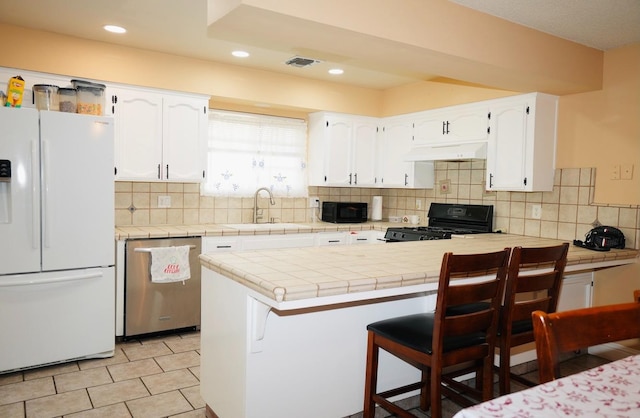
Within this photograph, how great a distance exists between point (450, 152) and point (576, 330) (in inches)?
120

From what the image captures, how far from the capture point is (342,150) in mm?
4887

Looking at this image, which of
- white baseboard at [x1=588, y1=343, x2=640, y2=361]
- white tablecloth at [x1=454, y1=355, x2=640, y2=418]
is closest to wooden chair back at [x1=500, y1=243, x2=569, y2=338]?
white tablecloth at [x1=454, y1=355, x2=640, y2=418]

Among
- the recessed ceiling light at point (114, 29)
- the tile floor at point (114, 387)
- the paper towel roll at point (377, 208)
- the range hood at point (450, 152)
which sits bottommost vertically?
the tile floor at point (114, 387)

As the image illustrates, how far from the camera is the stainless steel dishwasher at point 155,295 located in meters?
3.47

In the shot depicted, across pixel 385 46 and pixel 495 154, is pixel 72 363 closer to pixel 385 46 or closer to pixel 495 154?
pixel 385 46

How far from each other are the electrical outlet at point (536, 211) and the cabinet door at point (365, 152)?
1.75 meters

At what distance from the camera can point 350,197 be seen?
5.40 m

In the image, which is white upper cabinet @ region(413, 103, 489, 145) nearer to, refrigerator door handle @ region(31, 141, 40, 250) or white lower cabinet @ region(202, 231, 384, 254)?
white lower cabinet @ region(202, 231, 384, 254)

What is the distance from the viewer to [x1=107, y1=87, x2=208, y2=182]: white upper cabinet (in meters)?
3.69

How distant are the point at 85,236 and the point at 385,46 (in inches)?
91.1

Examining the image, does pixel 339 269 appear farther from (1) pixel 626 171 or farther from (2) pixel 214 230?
(1) pixel 626 171

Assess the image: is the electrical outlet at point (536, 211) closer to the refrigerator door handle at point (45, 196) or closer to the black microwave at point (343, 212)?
→ the black microwave at point (343, 212)

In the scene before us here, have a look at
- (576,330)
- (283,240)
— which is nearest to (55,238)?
(283,240)

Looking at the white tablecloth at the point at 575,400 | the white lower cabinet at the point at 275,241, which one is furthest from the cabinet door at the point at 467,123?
the white tablecloth at the point at 575,400
